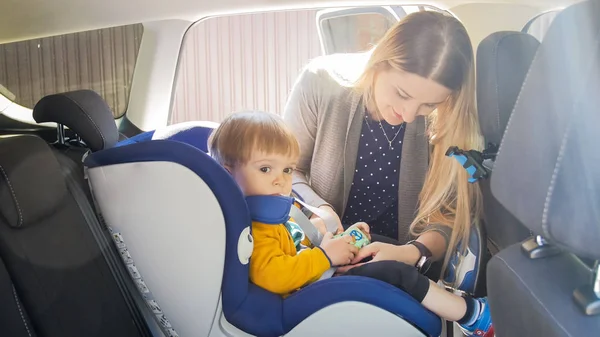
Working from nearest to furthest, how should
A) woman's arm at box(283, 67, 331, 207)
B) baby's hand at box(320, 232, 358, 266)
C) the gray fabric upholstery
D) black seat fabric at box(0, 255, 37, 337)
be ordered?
the gray fabric upholstery, black seat fabric at box(0, 255, 37, 337), baby's hand at box(320, 232, 358, 266), woman's arm at box(283, 67, 331, 207)

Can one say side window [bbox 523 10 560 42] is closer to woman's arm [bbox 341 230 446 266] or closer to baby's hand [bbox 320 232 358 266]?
woman's arm [bbox 341 230 446 266]

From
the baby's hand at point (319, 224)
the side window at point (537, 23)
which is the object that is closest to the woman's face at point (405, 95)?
the side window at point (537, 23)

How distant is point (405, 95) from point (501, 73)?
0.30 metres

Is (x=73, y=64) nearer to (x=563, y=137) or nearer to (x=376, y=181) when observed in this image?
(x=376, y=181)

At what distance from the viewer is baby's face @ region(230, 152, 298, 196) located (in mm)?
1508

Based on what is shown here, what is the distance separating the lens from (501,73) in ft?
4.58

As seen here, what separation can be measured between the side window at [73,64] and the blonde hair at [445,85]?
3.22ft

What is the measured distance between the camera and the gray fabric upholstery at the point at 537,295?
2.93ft

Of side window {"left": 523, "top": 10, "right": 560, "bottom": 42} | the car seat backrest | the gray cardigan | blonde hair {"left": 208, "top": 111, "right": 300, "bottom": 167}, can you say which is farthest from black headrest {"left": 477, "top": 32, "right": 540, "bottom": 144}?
the car seat backrest

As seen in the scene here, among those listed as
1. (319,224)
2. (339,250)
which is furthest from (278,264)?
(319,224)

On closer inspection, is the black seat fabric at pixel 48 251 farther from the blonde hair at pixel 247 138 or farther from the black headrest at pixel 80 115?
the blonde hair at pixel 247 138

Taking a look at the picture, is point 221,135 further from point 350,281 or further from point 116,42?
point 116,42

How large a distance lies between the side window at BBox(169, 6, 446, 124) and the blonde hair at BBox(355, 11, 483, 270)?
0.13m

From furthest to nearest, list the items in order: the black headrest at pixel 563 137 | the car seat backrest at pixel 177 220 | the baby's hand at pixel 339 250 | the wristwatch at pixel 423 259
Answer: the wristwatch at pixel 423 259
the baby's hand at pixel 339 250
the car seat backrest at pixel 177 220
the black headrest at pixel 563 137
